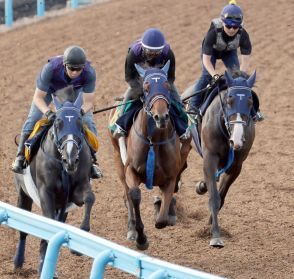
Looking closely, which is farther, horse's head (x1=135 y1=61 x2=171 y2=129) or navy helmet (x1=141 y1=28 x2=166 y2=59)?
navy helmet (x1=141 y1=28 x2=166 y2=59)

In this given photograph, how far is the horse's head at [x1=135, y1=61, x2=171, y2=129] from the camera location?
28.1 feet

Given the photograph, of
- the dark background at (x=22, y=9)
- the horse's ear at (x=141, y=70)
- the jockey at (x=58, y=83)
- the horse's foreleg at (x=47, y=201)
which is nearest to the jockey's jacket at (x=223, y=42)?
the horse's ear at (x=141, y=70)

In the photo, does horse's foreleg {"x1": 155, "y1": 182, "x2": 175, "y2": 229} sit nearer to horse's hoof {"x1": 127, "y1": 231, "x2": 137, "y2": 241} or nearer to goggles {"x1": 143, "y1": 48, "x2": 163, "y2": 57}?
horse's hoof {"x1": 127, "y1": 231, "x2": 137, "y2": 241}

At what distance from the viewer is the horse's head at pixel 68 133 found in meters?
8.15

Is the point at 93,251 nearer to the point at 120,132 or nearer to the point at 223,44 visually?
the point at 120,132

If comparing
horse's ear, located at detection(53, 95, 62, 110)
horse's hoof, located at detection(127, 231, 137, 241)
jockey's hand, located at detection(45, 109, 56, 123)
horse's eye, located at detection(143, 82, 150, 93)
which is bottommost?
horse's hoof, located at detection(127, 231, 137, 241)

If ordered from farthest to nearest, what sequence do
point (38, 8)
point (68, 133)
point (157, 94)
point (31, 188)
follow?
1. point (38, 8)
2. point (31, 188)
3. point (157, 94)
4. point (68, 133)

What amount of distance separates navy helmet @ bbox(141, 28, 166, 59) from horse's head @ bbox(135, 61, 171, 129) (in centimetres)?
29

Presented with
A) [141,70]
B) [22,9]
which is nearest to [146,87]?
[141,70]

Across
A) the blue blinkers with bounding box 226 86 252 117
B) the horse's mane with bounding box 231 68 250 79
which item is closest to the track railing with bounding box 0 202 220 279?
the blue blinkers with bounding box 226 86 252 117

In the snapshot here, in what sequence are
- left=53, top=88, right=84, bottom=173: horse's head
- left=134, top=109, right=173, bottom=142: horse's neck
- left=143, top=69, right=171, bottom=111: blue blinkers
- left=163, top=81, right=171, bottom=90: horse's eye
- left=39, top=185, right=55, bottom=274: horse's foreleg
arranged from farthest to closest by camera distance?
left=134, top=109, right=173, bottom=142: horse's neck
left=163, top=81, right=171, bottom=90: horse's eye
left=143, top=69, right=171, bottom=111: blue blinkers
left=39, top=185, right=55, bottom=274: horse's foreleg
left=53, top=88, right=84, bottom=173: horse's head

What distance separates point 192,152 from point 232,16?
14.0 feet

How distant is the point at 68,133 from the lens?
827 cm

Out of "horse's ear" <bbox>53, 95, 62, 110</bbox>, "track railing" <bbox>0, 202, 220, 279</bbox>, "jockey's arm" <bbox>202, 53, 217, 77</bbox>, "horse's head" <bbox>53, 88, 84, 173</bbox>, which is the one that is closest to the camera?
"track railing" <bbox>0, 202, 220, 279</bbox>
